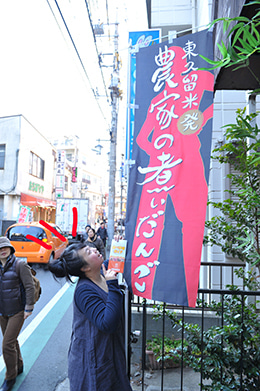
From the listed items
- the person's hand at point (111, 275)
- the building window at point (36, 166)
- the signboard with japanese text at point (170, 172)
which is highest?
the building window at point (36, 166)

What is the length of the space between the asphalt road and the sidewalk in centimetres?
28

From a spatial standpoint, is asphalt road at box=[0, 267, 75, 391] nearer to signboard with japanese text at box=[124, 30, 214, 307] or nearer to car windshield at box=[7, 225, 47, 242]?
Answer: signboard with japanese text at box=[124, 30, 214, 307]

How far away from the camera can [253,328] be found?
2.46 m

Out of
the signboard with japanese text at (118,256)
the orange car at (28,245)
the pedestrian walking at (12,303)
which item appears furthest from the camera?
the orange car at (28,245)

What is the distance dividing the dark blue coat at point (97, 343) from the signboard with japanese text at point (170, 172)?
409 millimetres

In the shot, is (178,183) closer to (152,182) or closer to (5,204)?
(152,182)

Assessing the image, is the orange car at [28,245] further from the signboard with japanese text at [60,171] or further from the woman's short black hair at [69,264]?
the signboard with japanese text at [60,171]

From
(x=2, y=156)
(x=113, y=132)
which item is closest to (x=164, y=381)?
(x=113, y=132)

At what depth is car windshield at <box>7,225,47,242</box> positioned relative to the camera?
10461mm

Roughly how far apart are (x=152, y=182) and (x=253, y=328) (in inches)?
61.4

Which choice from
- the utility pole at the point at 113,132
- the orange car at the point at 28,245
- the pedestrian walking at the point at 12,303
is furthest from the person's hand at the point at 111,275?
the utility pole at the point at 113,132

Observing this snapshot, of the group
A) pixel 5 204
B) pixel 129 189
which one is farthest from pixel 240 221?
pixel 5 204

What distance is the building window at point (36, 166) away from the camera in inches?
873

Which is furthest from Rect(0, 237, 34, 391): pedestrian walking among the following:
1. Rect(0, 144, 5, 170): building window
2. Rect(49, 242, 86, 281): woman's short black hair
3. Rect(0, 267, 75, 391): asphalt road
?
Rect(0, 144, 5, 170): building window
